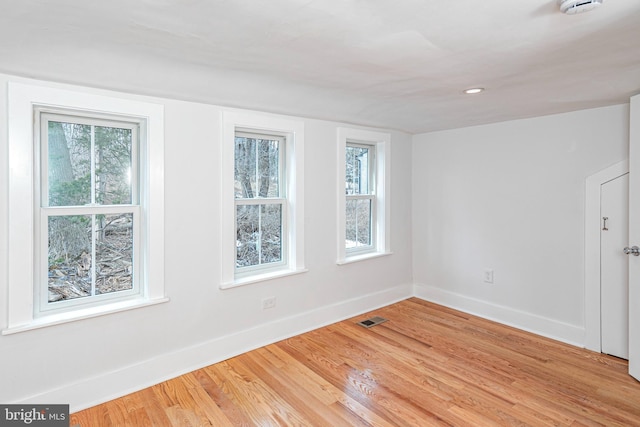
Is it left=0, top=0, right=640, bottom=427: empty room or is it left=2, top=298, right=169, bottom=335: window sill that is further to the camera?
left=2, top=298, right=169, bottom=335: window sill

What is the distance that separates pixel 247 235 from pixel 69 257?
1354 millimetres

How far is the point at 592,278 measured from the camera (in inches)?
124

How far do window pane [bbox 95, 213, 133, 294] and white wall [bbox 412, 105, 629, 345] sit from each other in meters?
3.34

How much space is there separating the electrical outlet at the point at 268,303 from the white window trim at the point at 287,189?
20cm

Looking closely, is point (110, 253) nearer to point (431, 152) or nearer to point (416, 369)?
point (416, 369)

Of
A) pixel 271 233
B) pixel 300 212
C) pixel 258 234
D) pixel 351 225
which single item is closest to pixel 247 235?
pixel 258 234

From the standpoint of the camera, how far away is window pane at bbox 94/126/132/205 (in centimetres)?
247

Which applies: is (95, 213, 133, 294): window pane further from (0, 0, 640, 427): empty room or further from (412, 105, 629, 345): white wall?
(412, 105, 629, 345): white wall

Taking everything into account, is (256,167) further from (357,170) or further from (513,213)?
(513,213)

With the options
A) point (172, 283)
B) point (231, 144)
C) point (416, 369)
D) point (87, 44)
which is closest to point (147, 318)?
point (172, 283)

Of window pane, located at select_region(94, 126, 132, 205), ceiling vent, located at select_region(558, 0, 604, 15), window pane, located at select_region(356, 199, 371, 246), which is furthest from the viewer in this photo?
window pane, located at select_region(356, 199, 371, 246)

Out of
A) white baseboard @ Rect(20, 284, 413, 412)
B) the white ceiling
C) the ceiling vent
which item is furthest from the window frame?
the ceiling vent

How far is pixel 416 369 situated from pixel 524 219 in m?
1.94

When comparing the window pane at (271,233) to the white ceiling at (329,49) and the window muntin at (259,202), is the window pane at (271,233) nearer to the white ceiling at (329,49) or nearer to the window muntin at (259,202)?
the window muntin at (259,202)
